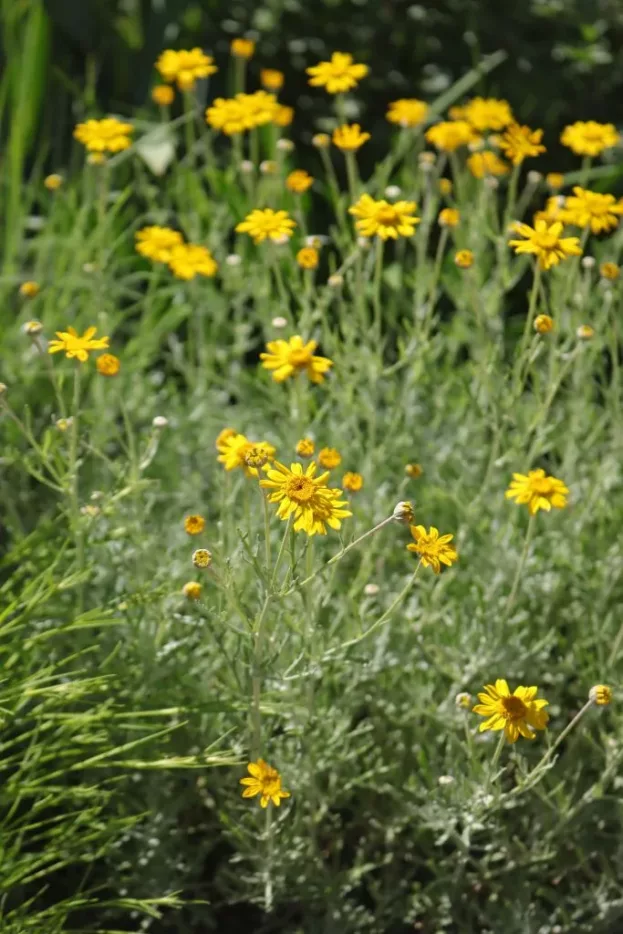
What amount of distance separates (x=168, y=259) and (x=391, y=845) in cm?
111

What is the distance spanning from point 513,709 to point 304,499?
1.31 ft

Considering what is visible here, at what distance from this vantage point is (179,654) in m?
2.29

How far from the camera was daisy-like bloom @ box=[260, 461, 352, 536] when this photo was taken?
1.65 meters

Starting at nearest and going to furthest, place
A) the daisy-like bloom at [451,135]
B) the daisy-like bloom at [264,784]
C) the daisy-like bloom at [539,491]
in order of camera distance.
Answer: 1. the daisy-like bloom at [264,784]
2. the daisy-like bloom at [539,491]
3. the daisy-like bloom at [451,135]

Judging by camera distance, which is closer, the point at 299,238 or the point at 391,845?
the point at 391,845

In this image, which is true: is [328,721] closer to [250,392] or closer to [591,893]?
[591,893]

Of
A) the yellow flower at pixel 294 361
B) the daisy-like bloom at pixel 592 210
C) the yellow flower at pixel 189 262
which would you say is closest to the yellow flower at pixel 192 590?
the yellow flower at pixel 294 361

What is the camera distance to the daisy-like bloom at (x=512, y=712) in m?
1.74

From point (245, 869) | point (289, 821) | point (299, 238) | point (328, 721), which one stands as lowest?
point (245, 869)

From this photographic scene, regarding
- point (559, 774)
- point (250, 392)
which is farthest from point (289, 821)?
point (250, 392)

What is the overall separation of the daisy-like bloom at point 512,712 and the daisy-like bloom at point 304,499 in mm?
324

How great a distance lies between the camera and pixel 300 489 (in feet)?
5.47

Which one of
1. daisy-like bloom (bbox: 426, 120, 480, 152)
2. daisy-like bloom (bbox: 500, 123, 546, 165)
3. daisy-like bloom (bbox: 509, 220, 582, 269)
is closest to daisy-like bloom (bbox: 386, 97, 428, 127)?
daisy-like bloom (bbox: 426, 120, 480, 152)

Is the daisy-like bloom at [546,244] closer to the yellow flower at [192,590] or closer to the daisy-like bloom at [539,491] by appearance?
the daisy-like bloom at [539,491]
